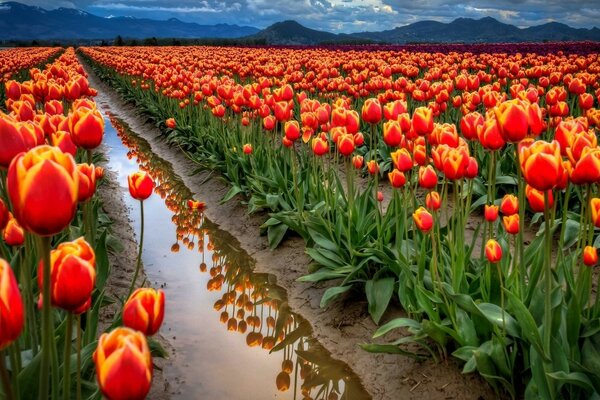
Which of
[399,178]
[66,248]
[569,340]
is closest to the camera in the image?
[66,248]

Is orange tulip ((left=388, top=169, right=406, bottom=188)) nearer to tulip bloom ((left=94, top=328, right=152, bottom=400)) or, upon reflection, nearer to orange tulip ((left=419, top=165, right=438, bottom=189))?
orange tulip ((left=419, top=165, right=438, bottom=189))

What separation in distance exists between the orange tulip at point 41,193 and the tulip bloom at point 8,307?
0.59 feet

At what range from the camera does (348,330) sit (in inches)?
186

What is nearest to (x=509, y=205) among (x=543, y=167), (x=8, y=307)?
(x=543, y=167)

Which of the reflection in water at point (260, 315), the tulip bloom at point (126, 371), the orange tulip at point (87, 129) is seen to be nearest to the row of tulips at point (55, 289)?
the tulip bloom at point (126, 371)

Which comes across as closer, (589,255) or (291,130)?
(589,255)

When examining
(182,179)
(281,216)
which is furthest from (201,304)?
(182,179)

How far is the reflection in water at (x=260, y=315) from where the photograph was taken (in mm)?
4086

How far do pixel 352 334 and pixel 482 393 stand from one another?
130cm

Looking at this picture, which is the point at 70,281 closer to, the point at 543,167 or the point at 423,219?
the point at 543,167

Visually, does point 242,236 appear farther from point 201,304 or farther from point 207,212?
point 201,304

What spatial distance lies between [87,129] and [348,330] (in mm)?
2735

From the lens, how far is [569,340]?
3.11m

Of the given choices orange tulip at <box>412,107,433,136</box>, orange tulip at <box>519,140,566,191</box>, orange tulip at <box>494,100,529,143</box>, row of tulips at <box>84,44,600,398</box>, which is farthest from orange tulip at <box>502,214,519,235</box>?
orange tulip at <box>519,140,566,191</box>
